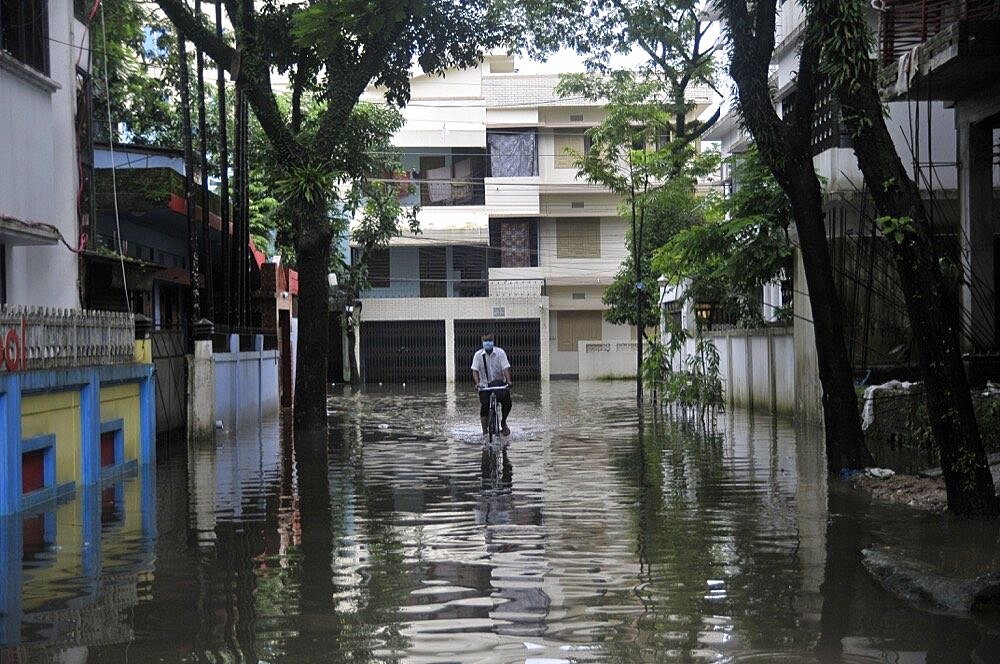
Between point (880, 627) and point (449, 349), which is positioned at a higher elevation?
point (449, 349)

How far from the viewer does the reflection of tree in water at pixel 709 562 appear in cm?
695

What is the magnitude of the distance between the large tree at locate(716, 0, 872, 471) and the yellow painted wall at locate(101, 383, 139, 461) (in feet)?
28.0

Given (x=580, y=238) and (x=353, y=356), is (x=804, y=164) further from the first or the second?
(x=580, y=238)

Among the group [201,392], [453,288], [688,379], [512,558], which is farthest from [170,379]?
[453,288]

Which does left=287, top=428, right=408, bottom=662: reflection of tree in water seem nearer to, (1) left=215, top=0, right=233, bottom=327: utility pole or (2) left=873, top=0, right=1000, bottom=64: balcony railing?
(2) left=873, top=0, right=1000, bottom=64: balcony railing

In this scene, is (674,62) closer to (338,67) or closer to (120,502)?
(338,67)

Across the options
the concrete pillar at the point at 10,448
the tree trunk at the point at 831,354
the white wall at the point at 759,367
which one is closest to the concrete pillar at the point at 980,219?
the tree trunk at the point at 831,354

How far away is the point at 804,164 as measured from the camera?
13508mm

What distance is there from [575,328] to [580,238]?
13.2 feet

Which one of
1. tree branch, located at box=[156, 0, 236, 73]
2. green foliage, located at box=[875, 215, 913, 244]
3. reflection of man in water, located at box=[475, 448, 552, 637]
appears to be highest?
tree branch, located at box=[156, 0, 236, 73]

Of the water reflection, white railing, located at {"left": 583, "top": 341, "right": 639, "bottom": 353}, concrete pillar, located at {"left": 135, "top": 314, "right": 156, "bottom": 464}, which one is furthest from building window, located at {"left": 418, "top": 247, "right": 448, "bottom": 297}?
the water reflection

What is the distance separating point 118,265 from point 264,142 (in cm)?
1123

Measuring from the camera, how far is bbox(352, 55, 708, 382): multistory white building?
52875 millimetres

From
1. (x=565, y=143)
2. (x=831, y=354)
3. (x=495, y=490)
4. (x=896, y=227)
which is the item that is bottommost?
(x=495, y=490)
